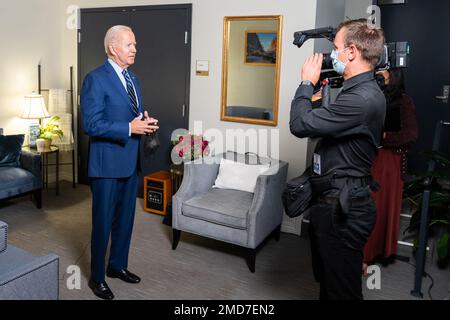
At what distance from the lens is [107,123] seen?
246cm

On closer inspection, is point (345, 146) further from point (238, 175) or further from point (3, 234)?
point (238, 175)

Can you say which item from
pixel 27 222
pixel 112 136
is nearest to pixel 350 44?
pixel 112 136

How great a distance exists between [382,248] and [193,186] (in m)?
1.48

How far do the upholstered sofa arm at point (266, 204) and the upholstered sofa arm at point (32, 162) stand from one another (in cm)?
224

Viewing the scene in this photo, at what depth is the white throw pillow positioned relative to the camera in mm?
3547

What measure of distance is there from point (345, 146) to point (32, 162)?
10.9ft

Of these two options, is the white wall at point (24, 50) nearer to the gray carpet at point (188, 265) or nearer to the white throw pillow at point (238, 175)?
the gray carpet at point (188, 265)

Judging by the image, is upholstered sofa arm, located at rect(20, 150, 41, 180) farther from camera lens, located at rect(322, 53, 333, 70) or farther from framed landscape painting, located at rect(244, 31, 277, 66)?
camera lens, located at rect(322, 53, 333, 70)

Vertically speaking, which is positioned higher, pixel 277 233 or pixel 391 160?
pixel 391 160

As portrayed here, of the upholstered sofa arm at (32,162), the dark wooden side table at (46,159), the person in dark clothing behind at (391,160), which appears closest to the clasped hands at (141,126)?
the person in dark clothing behind at (391,160)

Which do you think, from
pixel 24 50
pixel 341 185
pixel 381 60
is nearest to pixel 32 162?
pixel 24 50

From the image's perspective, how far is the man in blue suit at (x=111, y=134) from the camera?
246 cm

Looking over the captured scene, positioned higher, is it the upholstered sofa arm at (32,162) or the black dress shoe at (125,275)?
the upholstered sofa arm at (32,162)

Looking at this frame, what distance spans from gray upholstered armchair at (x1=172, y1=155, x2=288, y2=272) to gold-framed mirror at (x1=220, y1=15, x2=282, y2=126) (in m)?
0.65
